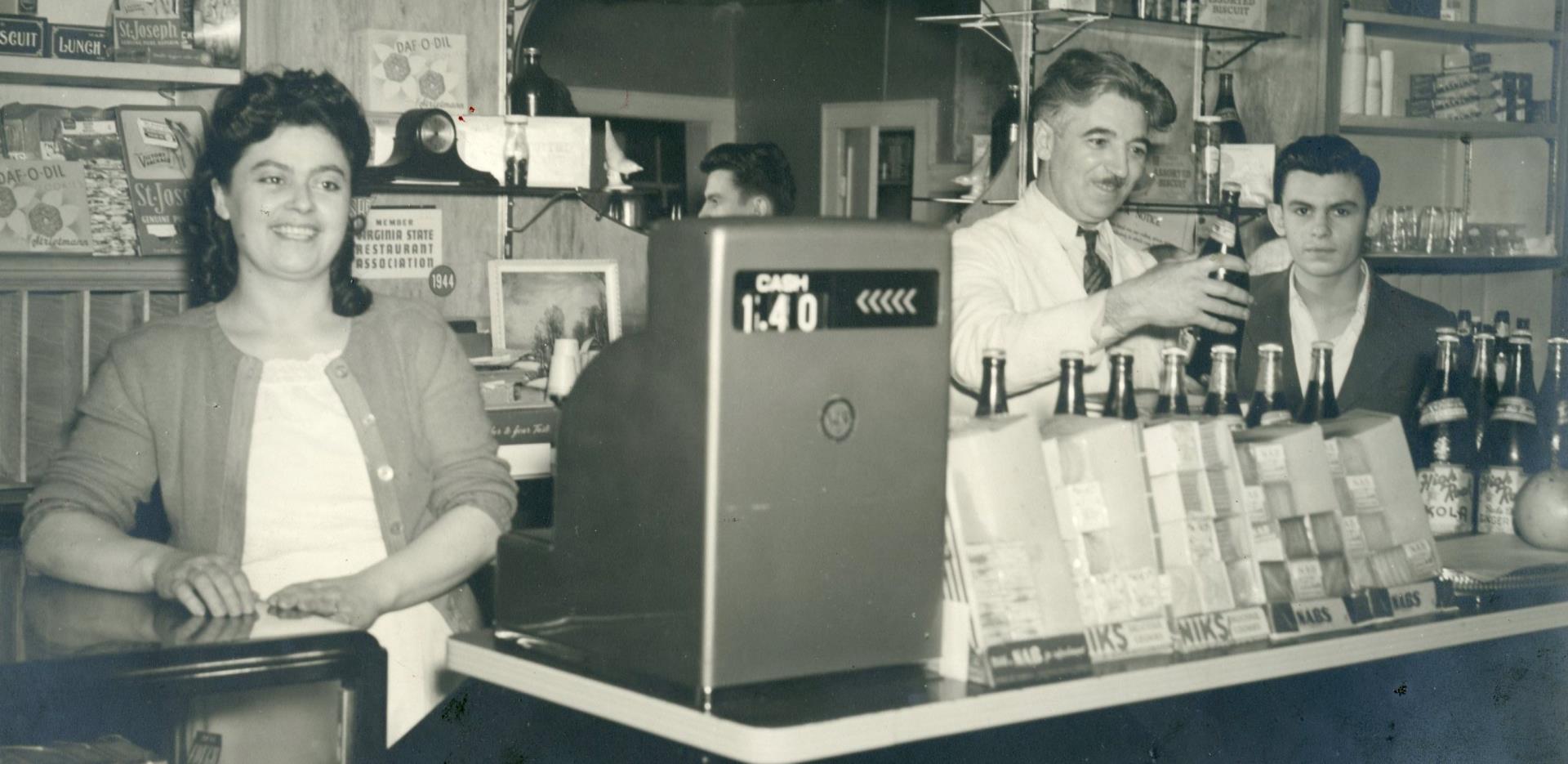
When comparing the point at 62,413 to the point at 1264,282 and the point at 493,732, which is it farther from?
the point at 1264,282

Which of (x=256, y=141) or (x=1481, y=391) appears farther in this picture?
(x=1481, y=391)

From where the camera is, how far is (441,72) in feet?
13.6

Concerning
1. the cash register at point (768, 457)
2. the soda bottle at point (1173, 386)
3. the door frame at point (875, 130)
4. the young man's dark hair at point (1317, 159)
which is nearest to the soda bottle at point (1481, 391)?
the young man's dark hair at point (1317, 159)

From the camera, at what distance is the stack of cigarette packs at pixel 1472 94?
18.3ft

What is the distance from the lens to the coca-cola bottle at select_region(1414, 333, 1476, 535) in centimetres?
265

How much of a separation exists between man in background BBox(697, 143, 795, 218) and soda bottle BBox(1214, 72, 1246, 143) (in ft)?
4.58

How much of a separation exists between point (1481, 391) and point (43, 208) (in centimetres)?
302

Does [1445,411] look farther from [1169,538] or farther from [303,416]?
[303,416]

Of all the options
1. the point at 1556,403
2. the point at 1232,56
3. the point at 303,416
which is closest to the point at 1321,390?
the point at 1556,403

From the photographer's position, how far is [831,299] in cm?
146

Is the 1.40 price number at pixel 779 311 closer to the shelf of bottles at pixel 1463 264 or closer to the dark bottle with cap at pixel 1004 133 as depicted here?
the dark bottle with cap at pixel 1004 133

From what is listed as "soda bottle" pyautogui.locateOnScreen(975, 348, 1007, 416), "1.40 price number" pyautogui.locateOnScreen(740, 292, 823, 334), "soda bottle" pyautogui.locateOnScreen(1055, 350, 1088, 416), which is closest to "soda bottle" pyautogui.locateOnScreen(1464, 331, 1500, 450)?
"soda bottle" pyautogui.locateOnScreen(1055, 350, 1088, 416)

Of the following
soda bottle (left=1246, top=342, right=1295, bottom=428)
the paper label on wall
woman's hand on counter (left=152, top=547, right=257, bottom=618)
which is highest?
the paper label on wall

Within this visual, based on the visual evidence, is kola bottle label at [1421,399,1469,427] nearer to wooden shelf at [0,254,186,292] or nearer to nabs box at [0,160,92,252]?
wooden shelf at [0,254,186,292]
